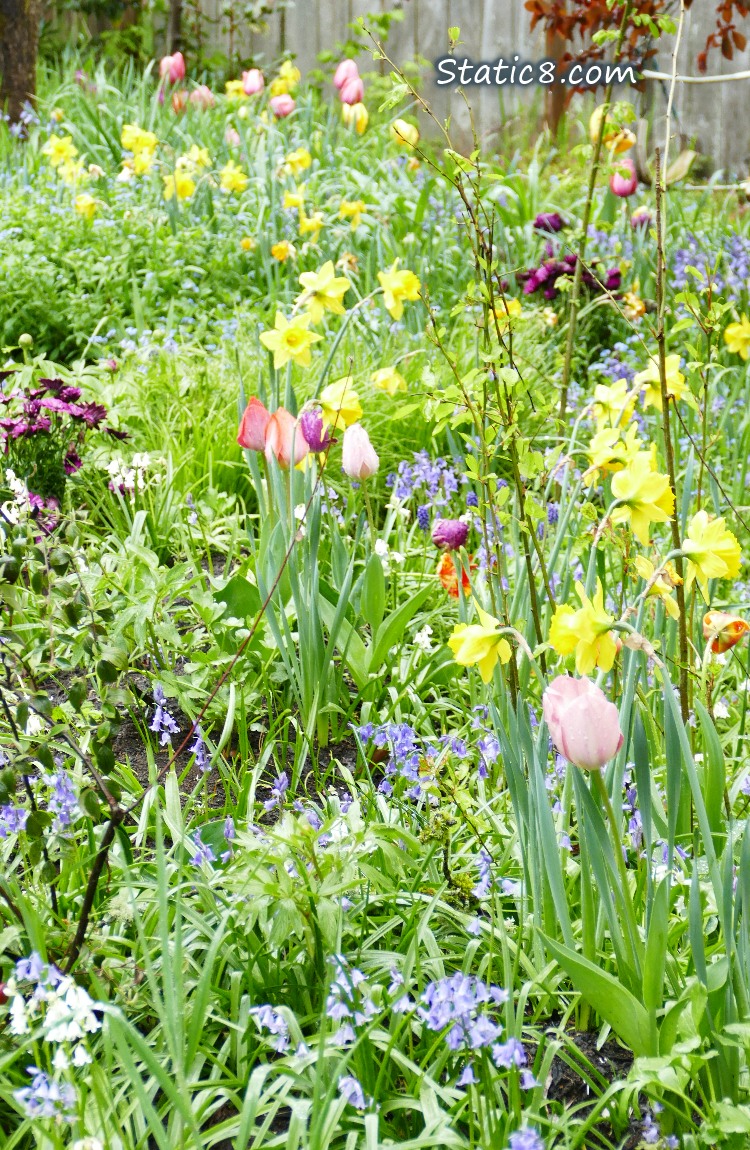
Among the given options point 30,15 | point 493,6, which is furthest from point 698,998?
point 493,6

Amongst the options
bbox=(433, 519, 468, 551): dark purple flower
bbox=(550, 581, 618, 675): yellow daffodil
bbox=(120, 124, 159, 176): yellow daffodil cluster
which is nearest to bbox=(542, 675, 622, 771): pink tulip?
bbox=(550, 581, 618, 675): yellow daffodil

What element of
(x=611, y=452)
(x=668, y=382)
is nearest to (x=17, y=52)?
(x=668, y=382)

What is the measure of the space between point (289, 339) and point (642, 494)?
967mm

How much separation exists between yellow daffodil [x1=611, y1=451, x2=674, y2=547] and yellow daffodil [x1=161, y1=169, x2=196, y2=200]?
3.36m

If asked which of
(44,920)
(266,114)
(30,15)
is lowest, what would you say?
(44,920)

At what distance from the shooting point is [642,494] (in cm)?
129

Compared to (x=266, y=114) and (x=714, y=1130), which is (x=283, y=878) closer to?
(x=714, y=1130)

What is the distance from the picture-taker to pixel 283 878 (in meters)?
1.28

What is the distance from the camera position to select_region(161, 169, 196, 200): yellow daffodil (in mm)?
4227

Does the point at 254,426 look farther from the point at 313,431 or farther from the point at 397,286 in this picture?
the point at 397,286

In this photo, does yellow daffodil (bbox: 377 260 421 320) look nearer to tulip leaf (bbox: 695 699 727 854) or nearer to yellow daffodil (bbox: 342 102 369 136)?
tulip leaf (bbox: 695 699 727 854)

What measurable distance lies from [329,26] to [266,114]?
328 centimetres

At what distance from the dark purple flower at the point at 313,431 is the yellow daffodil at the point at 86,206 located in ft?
8.06

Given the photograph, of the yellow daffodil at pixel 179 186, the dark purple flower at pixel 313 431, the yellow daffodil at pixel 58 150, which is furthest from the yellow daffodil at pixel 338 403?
the yellow daffodil at pixel 58 150
